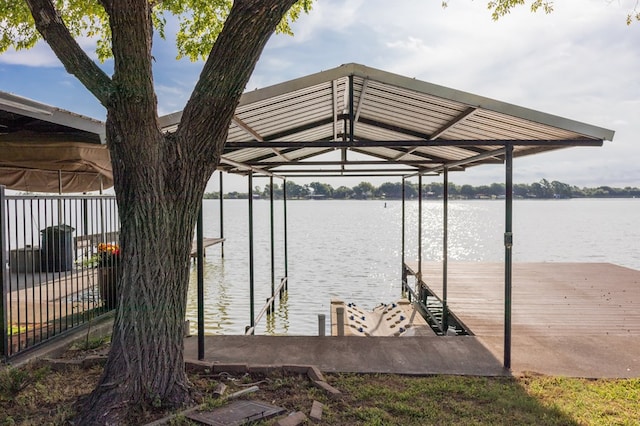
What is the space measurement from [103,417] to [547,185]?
169 feet

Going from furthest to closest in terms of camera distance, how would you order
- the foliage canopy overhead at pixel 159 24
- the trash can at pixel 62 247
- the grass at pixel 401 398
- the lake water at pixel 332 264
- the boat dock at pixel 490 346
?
the lake water at pixel 332 264 → the trash can at pixel 62 247 → the foliage canopy overhead at pixel 159 24 → the boat dock at pixel 490 346 → the grass at pixel 401 398

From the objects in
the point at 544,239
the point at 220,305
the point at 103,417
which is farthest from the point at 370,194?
the point at 103,417

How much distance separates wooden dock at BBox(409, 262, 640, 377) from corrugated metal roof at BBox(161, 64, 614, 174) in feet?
7.82

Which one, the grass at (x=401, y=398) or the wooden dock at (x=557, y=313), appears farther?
the wooden dock at (x=557, y=313)

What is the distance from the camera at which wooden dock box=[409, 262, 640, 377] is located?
489 cm

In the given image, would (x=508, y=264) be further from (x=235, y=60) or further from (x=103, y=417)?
(x=103, y=417)

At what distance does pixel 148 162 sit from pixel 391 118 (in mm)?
3520

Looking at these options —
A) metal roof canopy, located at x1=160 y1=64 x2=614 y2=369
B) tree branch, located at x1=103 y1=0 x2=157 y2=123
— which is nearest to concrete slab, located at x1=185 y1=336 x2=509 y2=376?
metal roof canopy, located at x1=160 y1=64 x2=614 y2=369

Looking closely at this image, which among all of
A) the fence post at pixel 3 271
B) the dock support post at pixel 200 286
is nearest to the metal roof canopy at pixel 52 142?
the fence post at pixel 3 271

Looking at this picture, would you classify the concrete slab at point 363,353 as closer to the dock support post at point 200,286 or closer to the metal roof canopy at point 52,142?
the dock support post at point 200,286

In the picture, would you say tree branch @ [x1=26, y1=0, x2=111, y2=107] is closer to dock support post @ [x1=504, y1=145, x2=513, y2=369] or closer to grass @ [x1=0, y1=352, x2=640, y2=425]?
grass @ [x1=0, y1=352, x2=640, y2=425]

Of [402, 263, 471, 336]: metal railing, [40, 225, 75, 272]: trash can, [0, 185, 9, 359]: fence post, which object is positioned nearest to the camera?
[0, 185, 9, 359]: fence post

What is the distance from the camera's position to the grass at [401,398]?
3355 mm

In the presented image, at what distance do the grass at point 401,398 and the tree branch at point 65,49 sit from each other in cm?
246
